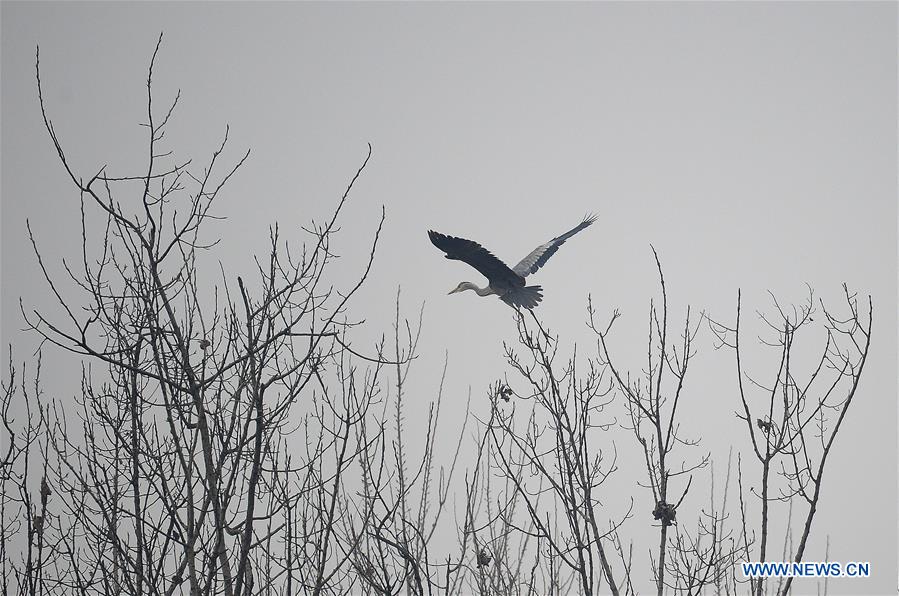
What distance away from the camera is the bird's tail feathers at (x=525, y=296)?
7.88 m

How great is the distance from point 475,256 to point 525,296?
623 millimetres

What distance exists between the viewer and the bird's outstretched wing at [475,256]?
767 cm

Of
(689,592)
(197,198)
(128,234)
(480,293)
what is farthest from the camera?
(480,293)

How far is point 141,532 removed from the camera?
299 centimetres

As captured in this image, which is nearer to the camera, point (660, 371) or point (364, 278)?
point (364, 278)

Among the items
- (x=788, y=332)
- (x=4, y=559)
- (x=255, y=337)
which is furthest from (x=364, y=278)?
(x=4, y=559)

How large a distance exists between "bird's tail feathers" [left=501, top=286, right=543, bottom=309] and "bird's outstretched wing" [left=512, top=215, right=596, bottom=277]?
15 centimetres

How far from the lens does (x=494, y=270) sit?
7855 millimetres

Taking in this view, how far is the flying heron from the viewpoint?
25.2ft

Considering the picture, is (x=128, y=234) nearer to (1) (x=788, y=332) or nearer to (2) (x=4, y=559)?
(2) (x=4, y=559)

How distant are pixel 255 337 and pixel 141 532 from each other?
764 millimetres

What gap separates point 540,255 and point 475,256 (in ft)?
3.37

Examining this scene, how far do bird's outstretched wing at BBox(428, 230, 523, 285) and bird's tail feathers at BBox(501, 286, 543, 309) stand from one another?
0.31 ft

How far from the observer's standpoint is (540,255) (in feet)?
28.1
